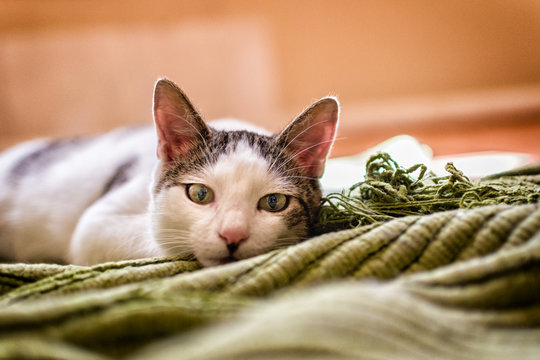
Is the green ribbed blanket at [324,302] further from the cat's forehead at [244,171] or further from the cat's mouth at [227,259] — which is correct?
the cat's forehead at [244,171]

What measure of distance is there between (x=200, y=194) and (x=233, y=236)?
18 cm

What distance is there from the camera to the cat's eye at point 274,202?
3.15 ft

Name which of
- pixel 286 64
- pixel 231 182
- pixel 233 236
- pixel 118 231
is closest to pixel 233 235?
pixel 233 236

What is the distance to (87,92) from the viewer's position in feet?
9.80

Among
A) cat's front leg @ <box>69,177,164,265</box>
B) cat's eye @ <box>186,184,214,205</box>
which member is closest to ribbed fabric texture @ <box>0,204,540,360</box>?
cat's eye @ <box>186,184,214,205</box>

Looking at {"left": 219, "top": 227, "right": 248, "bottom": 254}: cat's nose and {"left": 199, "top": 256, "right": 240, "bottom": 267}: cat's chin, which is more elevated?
{"left": 219, "top": 227, "right": 248, "bottom": 254}: cat's nose

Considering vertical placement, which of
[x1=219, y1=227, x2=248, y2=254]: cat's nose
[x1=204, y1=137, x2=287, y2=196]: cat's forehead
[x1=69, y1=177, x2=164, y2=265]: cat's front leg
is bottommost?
[x1=69, y1=177, x2=164, y2=265]: cat's front leg

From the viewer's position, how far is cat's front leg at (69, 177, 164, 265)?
1.11 m

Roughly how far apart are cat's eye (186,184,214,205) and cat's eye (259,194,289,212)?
0.12 metres

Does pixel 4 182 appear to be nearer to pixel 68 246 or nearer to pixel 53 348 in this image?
pixel 68 246

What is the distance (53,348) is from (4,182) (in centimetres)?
144

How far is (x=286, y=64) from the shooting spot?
3797 millimetres

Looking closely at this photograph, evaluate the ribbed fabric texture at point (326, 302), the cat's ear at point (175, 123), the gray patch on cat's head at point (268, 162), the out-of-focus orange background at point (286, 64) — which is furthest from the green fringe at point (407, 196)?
the out-of-focus orange background at point (286, 64)

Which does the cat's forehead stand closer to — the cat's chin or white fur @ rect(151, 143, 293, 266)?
white fur @ rect(151, 143, 293, 266)
